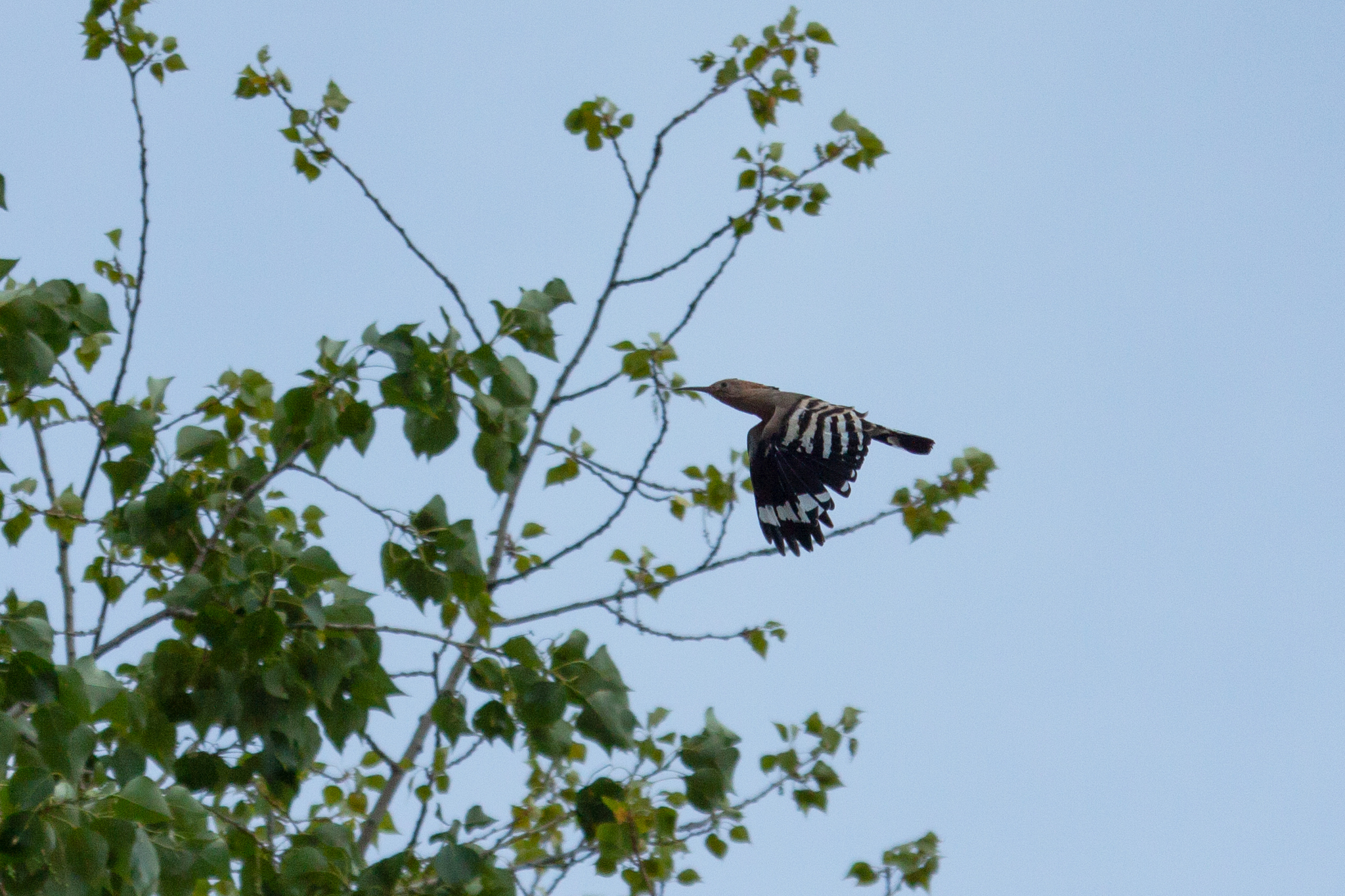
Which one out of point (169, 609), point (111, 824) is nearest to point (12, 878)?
point (111, 824)

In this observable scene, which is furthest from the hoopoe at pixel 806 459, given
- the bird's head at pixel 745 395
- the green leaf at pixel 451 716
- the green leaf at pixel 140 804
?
the green leaf at pixel 140 804

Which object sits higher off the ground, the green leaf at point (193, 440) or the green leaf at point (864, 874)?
the green leaf at point (193, 440)

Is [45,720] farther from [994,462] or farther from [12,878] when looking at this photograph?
[994,462]

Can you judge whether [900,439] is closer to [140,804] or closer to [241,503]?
[241,503]

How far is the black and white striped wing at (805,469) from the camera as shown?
4.88m

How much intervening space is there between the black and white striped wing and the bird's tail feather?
0.06 m

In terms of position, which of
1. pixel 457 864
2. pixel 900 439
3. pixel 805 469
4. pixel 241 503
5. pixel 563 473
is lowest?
pixel 457 864

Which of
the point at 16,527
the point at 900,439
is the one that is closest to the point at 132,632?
the point at 16,527

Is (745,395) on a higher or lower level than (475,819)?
higher

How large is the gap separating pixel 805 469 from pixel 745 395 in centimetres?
167

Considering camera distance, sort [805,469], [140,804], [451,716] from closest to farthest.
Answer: [140,804] < [451,716] < [805,469]

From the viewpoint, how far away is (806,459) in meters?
5.18

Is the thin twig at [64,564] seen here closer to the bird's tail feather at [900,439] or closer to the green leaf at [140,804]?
the green leaf at [140,804]

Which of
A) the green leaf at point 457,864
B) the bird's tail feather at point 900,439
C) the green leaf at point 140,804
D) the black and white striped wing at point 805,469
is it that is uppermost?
the bird's tail feather at point 900,439
